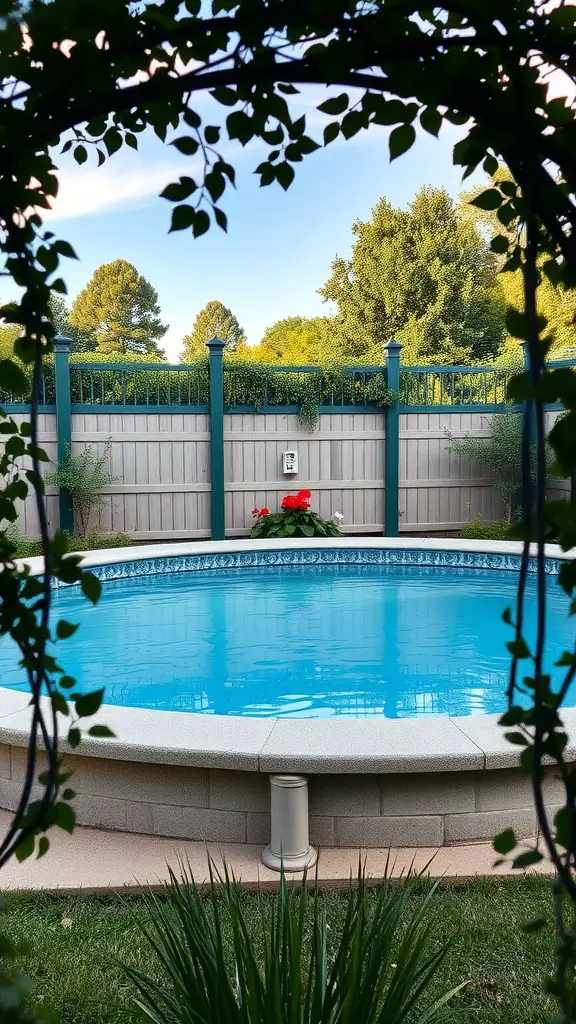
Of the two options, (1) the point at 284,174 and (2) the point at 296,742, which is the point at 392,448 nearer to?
(2) the point at 296,742

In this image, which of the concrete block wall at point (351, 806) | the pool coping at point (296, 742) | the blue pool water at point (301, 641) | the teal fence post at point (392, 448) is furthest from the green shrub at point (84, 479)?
the concrete block wall at point (351, 806)

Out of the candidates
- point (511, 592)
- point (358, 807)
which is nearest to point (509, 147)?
point (358, 807)

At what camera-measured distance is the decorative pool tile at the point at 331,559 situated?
8094mm

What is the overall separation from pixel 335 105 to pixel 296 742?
2286mm

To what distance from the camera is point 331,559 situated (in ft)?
28.1

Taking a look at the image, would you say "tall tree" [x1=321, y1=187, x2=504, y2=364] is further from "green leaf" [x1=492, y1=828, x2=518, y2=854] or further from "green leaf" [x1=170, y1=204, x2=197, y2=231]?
"green leaf" [x1=492, y1=828, x2=518, y2=854]

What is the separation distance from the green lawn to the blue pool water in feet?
6.41

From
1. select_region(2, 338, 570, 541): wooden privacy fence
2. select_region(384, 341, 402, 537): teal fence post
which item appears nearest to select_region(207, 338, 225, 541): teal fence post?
select_region(2, 338, 570, 541): wooden privacy fence

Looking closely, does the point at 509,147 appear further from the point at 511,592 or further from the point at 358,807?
the point at 511,592

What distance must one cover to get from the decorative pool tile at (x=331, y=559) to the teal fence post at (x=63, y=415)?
73.9 inches

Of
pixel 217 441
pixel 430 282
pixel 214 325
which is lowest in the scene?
pixel 217 441

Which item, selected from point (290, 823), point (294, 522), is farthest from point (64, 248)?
point (294, 522)

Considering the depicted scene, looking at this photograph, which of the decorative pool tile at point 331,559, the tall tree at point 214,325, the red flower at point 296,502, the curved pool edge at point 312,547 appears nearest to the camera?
the curved pool edge at point 312,547

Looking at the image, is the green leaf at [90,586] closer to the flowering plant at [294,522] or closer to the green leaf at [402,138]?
the green leaf at [402,138]
